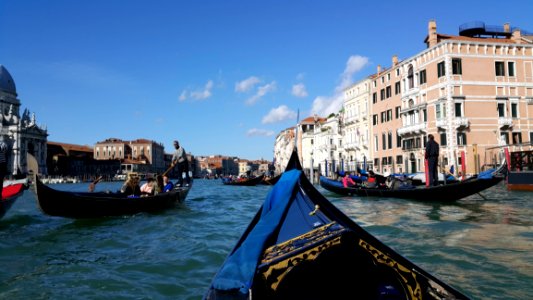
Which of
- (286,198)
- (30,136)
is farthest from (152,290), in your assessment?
(30,136)

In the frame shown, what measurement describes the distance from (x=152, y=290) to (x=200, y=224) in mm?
3093

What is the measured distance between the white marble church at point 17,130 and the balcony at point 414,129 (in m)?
47.0

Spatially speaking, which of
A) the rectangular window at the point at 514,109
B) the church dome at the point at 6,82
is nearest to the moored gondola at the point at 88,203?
the rectangular window at the point at 514,109

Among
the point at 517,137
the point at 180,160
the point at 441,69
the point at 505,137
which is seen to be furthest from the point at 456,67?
the point at 180,160

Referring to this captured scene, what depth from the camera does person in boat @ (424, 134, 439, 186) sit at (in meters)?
8.02

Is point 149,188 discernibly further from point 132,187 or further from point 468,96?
point 468,96

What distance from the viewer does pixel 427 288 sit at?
1608mm

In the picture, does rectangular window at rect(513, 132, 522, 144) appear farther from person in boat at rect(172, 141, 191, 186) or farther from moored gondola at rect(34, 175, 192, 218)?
moored gondola at rect(34, 175, 192, 218)

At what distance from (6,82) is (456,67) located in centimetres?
5703

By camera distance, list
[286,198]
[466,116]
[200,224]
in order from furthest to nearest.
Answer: [466,116], [200,224], [286,198]

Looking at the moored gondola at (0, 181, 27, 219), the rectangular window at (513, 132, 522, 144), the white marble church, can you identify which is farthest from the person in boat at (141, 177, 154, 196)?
the white marble church

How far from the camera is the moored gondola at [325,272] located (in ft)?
5.05

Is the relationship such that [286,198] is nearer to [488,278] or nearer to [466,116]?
[488,278]

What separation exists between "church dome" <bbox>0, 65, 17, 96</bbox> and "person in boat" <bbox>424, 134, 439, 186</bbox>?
6058cm
